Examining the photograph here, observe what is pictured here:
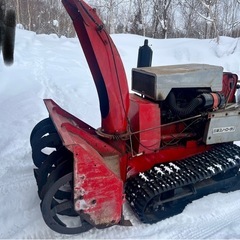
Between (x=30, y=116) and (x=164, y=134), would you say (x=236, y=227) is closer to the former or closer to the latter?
(x=164, y=134)

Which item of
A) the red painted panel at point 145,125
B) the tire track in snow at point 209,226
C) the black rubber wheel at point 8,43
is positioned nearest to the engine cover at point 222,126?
the red painted panel at point 145,125

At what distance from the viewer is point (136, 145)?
113 inches

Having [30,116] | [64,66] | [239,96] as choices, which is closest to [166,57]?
[64,66]

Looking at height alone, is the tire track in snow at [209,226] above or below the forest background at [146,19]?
below

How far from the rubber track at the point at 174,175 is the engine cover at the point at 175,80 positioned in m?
0.69

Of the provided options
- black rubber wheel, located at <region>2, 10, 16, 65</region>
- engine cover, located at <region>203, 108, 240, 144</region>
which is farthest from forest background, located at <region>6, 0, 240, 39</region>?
engine cover, located at <region>203, 108, 240, 144</region>

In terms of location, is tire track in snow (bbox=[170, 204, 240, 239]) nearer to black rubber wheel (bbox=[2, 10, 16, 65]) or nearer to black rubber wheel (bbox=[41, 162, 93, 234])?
black rubber wheel (bbox=[41, 162, 93, 234])

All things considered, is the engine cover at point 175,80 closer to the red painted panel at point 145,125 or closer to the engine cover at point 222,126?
the red painted panel at point 145,125

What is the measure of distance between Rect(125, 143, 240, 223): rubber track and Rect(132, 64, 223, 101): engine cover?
69 centimetres

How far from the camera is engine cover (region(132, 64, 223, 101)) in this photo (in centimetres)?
277

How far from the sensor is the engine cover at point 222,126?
304cm

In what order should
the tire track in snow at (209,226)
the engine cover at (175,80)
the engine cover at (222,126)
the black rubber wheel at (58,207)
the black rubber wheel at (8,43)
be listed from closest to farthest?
the black rubber wheel at (58,207)
the tire track in snow at (209,226)
the engine cover at (175,80)
the engine cover at (222,126)
the black rubber wheel at (8,43)

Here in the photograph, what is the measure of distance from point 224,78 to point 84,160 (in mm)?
1885

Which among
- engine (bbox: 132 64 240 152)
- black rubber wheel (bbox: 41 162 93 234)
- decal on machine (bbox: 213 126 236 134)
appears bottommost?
black rubber wheel (bbox: 41 162 93 234)
